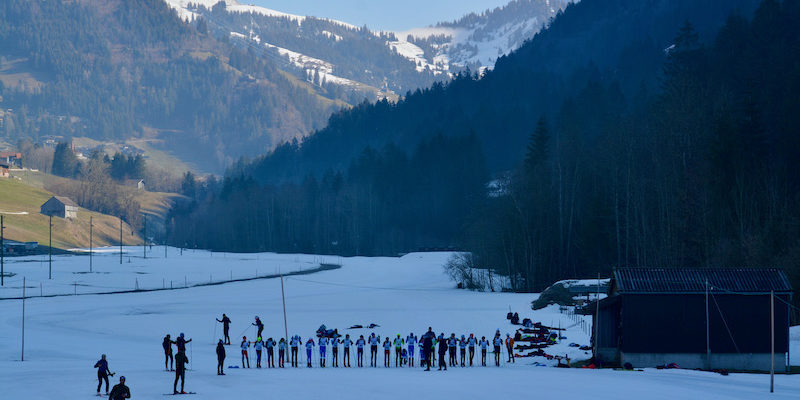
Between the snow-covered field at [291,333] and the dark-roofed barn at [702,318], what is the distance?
2.34m

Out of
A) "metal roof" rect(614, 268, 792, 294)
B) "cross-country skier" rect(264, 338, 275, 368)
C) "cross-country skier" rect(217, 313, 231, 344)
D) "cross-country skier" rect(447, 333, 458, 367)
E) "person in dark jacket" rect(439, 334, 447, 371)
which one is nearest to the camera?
"person in dark jacket" rect(439, 334, 447, 371)

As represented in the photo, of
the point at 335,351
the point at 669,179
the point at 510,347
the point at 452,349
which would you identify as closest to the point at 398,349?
the point at 452,349

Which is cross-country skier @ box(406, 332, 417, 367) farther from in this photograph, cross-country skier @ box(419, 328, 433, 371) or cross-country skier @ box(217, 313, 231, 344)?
cross-country skier @ box(217, 313, 231, 344)

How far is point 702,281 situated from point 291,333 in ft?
78.1

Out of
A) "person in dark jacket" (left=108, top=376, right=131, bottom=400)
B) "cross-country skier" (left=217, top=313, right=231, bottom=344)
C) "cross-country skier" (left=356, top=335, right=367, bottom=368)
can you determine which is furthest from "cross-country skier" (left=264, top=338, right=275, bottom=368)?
"person in dark jacket" (left=108, top=376, right=131, bottom=400)

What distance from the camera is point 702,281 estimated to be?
113 feet

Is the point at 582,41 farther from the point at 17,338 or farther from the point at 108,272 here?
the point at 17,338

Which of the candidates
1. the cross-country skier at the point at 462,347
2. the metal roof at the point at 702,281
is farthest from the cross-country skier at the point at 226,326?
the metal roof at the point at 702,281

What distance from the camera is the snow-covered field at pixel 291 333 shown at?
2727 cm

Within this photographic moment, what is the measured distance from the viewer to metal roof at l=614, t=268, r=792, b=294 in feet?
112

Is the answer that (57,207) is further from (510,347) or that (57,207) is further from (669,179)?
(510,347)

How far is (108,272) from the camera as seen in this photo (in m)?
101

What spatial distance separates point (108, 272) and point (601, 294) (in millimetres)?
69890

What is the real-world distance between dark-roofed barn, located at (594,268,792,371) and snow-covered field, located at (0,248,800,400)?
2344 mm
